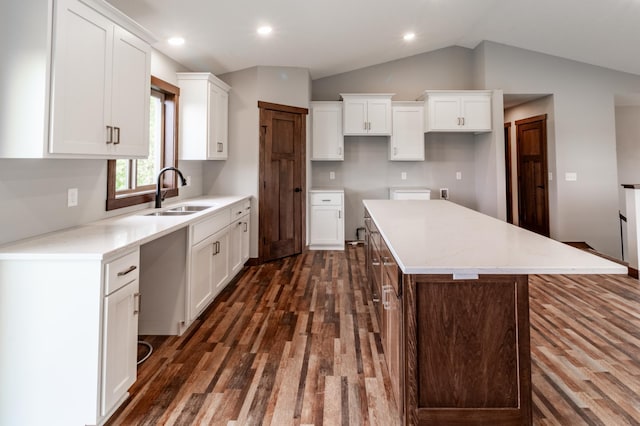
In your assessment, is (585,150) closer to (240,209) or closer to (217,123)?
(240,209)

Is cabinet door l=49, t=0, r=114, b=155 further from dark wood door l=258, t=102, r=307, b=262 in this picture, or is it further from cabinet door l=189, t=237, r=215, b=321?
dark wood door l=258, t=102, r=307, b=262

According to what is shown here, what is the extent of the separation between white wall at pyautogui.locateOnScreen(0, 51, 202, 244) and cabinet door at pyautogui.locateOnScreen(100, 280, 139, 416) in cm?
66

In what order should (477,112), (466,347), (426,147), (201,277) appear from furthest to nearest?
(426,147)
(477,112)
(201,277)
(466,347)

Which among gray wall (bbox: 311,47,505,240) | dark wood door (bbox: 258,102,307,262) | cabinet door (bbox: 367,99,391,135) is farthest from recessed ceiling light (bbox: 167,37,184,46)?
cabinet door (bbox: 367,99,391,135)

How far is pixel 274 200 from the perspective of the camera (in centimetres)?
498

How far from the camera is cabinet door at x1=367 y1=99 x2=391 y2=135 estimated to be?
18.6 feet

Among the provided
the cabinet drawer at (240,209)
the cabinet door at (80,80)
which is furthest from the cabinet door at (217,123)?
the cabinet door at (80,80)

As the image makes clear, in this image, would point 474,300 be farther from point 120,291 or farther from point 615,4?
point 615,4

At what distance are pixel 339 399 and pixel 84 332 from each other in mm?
1284

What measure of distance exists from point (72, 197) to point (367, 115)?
437cm

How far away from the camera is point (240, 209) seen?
4227 mm

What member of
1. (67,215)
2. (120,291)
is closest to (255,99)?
(67,215)

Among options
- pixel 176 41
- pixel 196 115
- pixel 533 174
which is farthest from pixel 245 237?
pixel 533 174

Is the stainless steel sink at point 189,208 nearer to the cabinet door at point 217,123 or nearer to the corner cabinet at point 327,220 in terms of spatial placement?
the cabinet door at point 217,123
